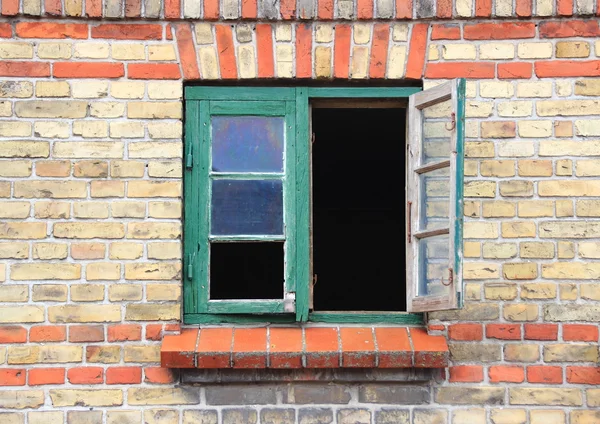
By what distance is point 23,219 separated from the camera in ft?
13.1

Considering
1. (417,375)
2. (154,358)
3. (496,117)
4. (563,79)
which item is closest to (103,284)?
(154,358)

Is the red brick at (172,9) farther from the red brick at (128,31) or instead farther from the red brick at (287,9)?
the red brick at (287,9)

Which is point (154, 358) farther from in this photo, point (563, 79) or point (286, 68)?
point (563, 79)

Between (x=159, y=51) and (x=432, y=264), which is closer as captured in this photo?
(x=432, y=264)

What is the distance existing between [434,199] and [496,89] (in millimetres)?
643

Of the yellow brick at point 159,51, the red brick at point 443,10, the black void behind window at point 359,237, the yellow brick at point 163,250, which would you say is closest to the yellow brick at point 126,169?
the yellow brick at point 163,250

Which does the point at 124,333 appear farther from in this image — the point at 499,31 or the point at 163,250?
the point at 499,31

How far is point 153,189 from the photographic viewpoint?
4.01 meters

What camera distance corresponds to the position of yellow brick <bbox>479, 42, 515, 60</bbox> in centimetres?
407

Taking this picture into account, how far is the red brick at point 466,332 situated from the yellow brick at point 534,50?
4.48ft

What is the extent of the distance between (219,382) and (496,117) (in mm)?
1884

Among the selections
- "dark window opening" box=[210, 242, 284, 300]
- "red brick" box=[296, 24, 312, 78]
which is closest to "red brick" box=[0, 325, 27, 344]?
"red brick" box=[296, 24, 312, 78]

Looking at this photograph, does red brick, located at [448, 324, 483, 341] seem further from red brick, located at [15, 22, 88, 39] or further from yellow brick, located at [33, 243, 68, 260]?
red brick, located at [15, 22, 88, 39]

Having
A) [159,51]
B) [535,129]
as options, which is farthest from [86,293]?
[535,129]
